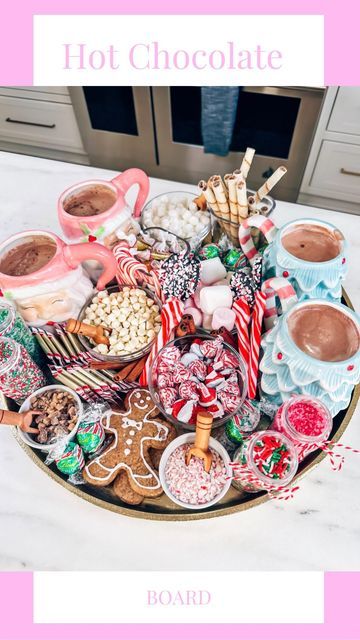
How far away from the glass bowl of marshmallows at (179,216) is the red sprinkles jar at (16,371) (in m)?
0.42

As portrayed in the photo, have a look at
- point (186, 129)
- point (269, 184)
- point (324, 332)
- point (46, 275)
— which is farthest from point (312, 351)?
point (186, 129)

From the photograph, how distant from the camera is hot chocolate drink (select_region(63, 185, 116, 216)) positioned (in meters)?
0.94

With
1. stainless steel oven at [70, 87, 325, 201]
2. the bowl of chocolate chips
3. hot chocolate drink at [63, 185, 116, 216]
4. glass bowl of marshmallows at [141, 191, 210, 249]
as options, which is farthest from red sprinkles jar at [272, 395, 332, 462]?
stainless steel oven at [70, 87, 325, 201]

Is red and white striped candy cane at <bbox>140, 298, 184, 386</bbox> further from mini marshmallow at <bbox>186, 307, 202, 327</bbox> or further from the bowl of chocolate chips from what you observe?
the bowl of chocolate chips

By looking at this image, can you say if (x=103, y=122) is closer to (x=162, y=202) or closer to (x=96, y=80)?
(x=96, y=80)

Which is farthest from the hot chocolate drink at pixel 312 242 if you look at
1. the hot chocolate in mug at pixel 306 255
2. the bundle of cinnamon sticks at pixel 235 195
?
the bundle of cinnamon sticks at pixel 235 195

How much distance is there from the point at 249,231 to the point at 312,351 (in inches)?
12.2

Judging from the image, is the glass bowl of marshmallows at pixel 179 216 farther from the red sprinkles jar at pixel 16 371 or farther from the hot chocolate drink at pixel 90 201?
the red sprinkles jar at pixel 16 371

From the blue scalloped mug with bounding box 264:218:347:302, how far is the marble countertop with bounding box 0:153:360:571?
306 mm

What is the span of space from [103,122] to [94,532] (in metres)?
1.81

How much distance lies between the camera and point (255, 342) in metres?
0.83

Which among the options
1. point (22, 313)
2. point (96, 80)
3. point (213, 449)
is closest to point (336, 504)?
point (213, 449)

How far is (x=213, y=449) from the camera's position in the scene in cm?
77

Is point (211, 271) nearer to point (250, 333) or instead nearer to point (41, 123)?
point (250, 333)
